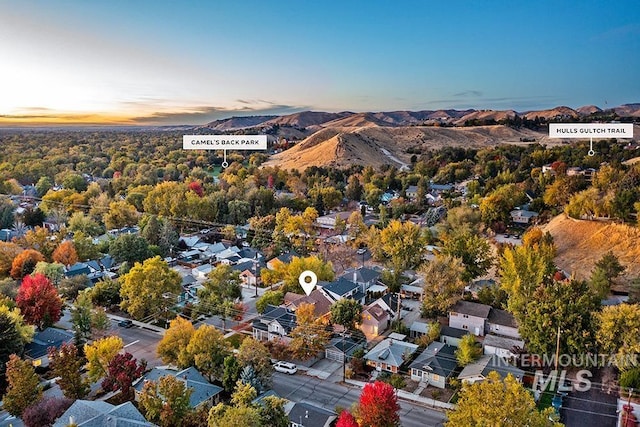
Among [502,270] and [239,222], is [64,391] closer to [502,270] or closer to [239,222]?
[502,270]

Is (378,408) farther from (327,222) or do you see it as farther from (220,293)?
(327,222)

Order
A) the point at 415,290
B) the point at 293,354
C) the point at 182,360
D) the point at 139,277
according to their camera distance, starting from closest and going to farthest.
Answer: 1. the point at 182,360
2. the point at 293,354
3. the point at 139,277
4. the point at 415,290

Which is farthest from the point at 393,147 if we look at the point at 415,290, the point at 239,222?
the point at 415,290

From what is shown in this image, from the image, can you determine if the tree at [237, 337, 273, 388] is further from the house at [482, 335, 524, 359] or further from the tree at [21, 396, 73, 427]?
the house at [482, 335, 524, 359]

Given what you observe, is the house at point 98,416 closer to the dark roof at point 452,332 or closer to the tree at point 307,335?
the tree at point 307,335

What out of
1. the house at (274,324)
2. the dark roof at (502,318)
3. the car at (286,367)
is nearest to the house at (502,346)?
the dark roof at (502,318)
